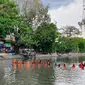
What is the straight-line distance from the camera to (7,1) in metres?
75.0

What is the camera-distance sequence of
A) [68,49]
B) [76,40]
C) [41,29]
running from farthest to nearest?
1. [76,40]
2. [68,49]
3. [41,29]

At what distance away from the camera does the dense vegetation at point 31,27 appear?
242 feet

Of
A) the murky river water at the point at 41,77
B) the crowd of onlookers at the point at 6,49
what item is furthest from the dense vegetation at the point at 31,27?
the murky river water at the point at 41,77

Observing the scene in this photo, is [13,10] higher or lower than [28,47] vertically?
higher

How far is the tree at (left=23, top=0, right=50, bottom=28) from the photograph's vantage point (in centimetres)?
9506

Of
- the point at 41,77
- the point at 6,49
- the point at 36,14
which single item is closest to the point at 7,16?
the point at 6,49

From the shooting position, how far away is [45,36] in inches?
3782

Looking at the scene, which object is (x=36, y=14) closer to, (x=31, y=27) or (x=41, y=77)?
(x=31, y=27)

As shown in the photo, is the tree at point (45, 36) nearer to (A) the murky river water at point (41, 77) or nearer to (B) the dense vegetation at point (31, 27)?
(B) the dense vegetation at point (31, 27)

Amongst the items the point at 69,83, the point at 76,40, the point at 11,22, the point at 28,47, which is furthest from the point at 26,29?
the point at 76,40

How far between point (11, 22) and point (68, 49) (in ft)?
172

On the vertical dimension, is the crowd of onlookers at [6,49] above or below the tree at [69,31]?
below

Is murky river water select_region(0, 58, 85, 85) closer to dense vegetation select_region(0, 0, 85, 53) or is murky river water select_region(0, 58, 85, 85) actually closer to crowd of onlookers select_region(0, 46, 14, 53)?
dense vegetation select_region(0, 0, 85, 53)

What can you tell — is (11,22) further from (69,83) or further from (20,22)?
(69,83)
